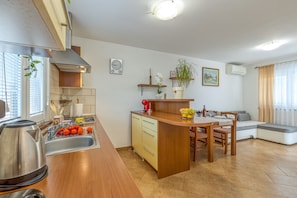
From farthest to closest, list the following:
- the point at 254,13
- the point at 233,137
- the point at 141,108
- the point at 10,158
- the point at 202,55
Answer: the point at 202,55, the point at 141,108, the point at 233,137, the point at 254,13, the point at 10,158

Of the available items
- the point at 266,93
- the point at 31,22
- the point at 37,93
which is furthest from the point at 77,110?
the point at 266,93

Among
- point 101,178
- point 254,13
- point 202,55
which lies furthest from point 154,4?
point 202,55

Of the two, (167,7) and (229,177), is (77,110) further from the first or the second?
(229,177)

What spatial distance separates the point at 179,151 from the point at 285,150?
2.84 meters

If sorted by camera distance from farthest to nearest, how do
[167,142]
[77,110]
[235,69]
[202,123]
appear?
[235,69] → [77,110] → [167,142] → [202,123]

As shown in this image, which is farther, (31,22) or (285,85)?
(285,85)

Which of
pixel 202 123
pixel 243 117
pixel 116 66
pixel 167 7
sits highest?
pixel 167 7

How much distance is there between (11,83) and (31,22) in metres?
1.05

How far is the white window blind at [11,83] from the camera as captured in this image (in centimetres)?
107

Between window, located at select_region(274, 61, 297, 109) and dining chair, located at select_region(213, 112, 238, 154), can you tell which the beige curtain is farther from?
dining chair, located at select_region(213, 112, 238, 154)

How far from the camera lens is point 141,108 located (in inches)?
137

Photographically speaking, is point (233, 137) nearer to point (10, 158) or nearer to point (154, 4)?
point (154, 4)

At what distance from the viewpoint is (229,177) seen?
2.18 metres

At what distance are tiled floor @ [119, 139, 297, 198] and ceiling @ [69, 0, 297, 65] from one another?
7.86ft
